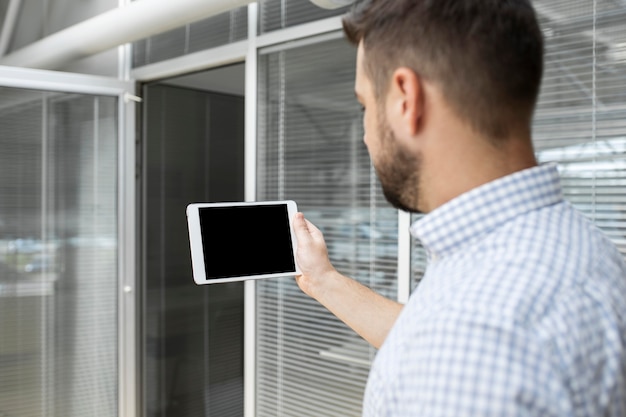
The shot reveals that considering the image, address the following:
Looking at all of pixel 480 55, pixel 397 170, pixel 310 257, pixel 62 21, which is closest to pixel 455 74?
pixel 480 55

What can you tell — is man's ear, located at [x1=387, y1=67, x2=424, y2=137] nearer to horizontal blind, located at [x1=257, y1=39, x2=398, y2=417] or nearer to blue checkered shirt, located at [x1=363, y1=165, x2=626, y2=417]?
blue checkered shirt, located at [x1=363, y1=165, x2=626, y2=417]

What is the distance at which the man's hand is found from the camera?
1364 mm

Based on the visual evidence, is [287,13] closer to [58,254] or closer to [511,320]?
[58,254]

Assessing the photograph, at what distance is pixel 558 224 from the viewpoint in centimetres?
63

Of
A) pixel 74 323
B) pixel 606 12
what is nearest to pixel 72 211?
pixel 74 323

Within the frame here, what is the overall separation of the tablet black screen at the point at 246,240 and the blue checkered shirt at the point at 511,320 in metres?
0.89

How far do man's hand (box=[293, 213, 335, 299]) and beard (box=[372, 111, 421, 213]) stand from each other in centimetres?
61

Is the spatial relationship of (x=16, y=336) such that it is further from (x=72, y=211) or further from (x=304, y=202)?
(x=304, y=202)

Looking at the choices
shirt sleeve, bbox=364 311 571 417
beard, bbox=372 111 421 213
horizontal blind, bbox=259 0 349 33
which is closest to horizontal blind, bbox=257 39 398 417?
horizontal blind, bbox=259 0 349 33

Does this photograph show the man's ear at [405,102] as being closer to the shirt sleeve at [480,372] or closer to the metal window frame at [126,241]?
the shirt sleeve at [480,372]

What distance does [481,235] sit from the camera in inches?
25.3

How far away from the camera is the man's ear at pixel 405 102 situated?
67 centimetres

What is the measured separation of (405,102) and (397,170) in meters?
0.09

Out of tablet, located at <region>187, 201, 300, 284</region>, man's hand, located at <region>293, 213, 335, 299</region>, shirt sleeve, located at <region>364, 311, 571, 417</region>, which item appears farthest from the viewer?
tablet, located at <region>187, 201, 300, 284</region>
